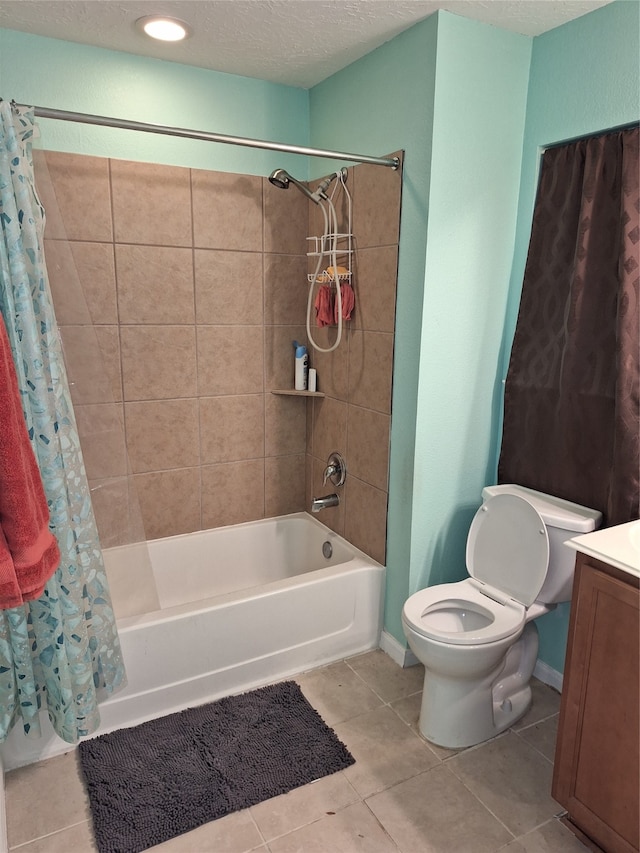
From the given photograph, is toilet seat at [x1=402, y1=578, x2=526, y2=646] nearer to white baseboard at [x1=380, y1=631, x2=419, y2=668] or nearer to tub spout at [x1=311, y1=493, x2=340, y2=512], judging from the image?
white baseboard at [x1=380, y1=631, x2=419, y2=668]

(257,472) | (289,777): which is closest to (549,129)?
(257,472)

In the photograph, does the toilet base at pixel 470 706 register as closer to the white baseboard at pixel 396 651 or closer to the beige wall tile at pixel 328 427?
the white baseboard at pixel 396 651

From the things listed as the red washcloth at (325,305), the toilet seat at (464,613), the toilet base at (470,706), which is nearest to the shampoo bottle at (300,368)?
the red washcloth at (325,305)

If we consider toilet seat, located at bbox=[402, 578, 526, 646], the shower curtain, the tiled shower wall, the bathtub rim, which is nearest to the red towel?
the shower curtain

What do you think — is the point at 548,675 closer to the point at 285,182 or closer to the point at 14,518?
the point at 14,518

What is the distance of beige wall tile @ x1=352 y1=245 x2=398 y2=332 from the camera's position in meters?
2.34

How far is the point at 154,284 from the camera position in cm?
259

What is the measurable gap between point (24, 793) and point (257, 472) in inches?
62.2

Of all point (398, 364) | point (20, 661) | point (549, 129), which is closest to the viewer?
point (20, 661)

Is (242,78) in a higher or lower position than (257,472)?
higher

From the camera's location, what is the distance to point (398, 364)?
92.8 inches

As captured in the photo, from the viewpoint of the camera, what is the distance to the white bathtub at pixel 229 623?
2.14 m

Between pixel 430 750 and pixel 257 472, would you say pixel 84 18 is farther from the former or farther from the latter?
pixel 430 750

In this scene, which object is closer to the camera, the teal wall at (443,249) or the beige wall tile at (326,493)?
the teal wall at (443,249)
